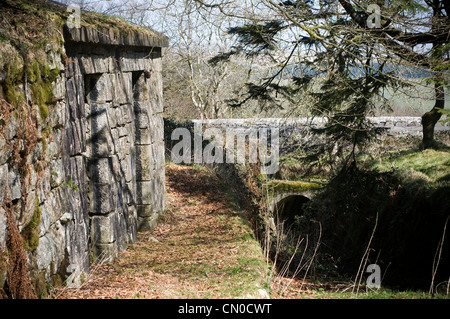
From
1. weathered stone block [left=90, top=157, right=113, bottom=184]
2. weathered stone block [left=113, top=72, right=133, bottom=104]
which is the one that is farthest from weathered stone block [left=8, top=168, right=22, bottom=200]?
weathered stone block [left=113, top=72, right=133, bottom=104]

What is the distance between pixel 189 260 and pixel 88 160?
2160 mm

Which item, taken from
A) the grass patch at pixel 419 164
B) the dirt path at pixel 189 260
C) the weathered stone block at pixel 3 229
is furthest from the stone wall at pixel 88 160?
the grass patch at pixel 419 164

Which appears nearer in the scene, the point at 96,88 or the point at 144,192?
the point at 96,88

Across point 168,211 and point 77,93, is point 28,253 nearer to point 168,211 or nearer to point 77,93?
point 77,93

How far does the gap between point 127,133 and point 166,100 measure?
14082mm

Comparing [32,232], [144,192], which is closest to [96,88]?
[144,192]

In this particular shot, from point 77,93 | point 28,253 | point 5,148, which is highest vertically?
point 77,93

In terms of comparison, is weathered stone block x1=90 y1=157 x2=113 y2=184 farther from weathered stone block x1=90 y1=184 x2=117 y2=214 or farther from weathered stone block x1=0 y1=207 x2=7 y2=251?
weathered stone block x1=0 y1=207 x2=7 y2=251

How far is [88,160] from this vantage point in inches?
237

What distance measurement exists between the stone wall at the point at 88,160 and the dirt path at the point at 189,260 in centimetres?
26

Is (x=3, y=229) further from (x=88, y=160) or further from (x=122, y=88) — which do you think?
(x=122, y=88)

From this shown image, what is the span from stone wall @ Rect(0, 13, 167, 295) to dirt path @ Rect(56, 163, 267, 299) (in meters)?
0.26
